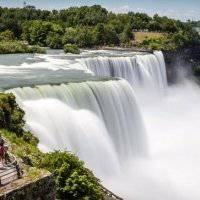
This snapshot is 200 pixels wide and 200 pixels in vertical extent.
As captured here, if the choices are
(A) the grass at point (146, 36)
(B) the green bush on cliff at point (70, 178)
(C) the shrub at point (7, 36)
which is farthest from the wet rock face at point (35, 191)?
(A) the grass at point (146, 36)

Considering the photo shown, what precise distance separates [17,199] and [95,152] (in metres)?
23.6

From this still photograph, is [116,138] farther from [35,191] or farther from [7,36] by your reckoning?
[7,36]

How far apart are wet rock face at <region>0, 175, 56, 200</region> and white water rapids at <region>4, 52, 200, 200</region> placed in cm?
1597

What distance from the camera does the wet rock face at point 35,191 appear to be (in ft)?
61.7

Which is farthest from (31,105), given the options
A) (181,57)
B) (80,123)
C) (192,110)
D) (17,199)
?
(181,57)

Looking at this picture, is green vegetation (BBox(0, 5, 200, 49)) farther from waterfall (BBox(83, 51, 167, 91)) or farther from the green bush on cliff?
the green bush on cliff

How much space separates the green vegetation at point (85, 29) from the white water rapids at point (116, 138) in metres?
41.2

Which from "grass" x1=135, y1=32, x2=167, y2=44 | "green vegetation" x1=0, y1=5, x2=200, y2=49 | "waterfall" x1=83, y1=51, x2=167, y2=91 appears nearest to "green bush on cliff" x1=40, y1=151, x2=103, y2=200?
"waterfall" x1=83, y1=51, x2=167, y2=91

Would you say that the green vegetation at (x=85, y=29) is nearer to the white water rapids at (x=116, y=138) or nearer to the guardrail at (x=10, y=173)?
the white water rapids at (x=116, y=138)

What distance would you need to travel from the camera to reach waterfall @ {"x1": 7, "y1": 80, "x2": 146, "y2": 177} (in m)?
40.2

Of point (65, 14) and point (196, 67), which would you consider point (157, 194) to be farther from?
point (65, 14)

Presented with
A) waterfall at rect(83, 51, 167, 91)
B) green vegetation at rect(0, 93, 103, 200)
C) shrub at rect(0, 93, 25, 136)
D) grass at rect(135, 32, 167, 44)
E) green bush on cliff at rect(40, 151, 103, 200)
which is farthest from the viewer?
grass at rect(135, 32, 167, 44)

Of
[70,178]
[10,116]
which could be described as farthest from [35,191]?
[10,116]

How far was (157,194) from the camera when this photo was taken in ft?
133
